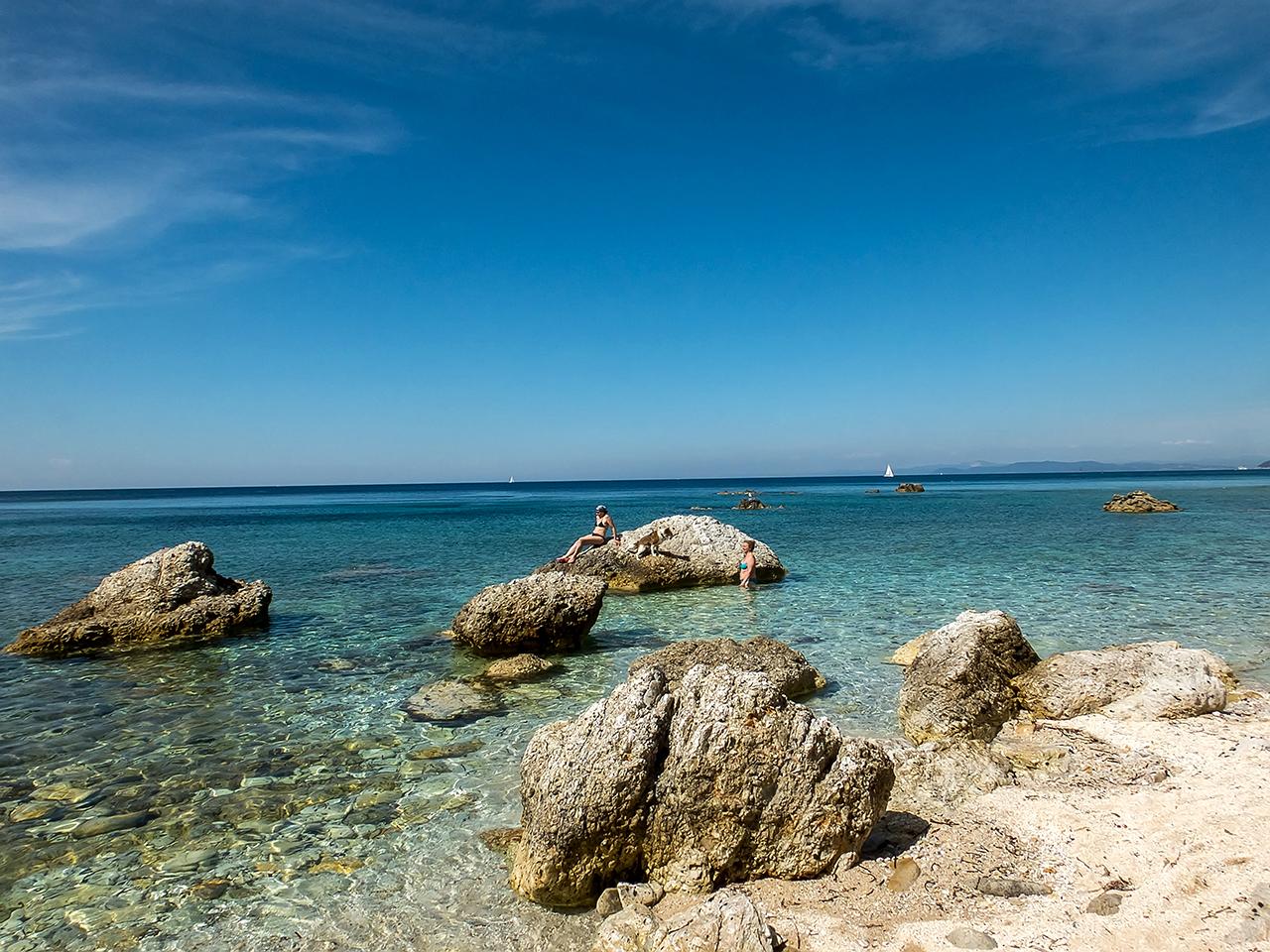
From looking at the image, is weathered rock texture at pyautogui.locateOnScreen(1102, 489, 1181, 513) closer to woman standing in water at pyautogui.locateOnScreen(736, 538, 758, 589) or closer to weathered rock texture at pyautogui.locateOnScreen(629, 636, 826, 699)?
woman standing in water at pyautogui.locateOnScreen(736, 538, 758, 589)

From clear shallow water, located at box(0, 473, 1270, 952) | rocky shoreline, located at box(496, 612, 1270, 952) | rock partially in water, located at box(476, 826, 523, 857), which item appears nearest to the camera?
rocky shoreline, located at box(496, 612, 1270, 952)

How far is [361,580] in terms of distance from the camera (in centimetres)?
2473

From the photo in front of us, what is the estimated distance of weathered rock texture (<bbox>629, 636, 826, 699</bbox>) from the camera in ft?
35.3

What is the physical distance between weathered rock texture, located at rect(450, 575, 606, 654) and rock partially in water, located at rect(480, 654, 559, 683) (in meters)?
0.92

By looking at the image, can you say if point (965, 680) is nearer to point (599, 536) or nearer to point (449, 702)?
point (449, 702)

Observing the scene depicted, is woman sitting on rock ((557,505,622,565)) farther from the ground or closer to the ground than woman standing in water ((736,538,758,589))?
farther from the ground

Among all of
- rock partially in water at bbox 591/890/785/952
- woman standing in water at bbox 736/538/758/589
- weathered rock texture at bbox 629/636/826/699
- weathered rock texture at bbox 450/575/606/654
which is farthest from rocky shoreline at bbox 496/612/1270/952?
woman standing in water at bbox 736/538/758/589

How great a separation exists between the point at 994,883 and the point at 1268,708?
21.4 ft

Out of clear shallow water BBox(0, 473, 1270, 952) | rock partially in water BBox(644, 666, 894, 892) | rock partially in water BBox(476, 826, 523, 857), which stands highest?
rock partially in water BBox(644, 666, 894, 892)

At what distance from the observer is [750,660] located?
10852 mm

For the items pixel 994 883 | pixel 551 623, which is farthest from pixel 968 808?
pixel 551 623

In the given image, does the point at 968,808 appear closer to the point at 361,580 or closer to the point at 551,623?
the point at 551,623

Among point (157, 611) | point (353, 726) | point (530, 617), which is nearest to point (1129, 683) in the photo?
point (530, 617)

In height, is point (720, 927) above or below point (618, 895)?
above
